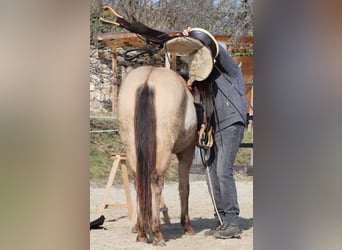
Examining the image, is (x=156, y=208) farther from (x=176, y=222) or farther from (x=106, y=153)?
(x=106, y=153)

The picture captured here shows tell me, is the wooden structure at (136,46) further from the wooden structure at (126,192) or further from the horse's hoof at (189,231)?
the horse's hoof at (189,231)

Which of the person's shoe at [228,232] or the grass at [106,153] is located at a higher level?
the grass at [106,153]

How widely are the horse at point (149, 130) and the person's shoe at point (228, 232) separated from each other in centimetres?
26

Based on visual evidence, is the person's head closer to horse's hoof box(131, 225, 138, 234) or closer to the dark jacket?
the dark jacket

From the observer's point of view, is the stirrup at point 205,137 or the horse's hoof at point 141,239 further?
the stirrup at point 205,137

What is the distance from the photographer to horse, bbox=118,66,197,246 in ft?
6.44

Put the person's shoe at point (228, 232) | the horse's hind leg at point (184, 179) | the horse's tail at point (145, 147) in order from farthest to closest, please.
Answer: the horse's hind leg at point (184, 179) → the person's shoe at point (228, 232) → the horse's tail at point (145, 147)

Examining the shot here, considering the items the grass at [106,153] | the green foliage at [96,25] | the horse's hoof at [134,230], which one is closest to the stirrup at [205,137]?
the grass at [106,153]

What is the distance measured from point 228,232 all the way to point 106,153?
0.64 metres

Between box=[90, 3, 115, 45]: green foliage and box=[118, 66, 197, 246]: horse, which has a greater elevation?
box=[90, 3, 115, 45]: green foliage

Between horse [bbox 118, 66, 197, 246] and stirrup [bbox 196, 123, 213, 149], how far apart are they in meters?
0.15

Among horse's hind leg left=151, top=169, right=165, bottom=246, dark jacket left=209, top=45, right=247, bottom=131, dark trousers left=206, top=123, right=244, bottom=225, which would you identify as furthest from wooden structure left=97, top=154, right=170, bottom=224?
dark jacket left=209, top=45, right=247, bottom=131

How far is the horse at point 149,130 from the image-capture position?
1.96 meters
